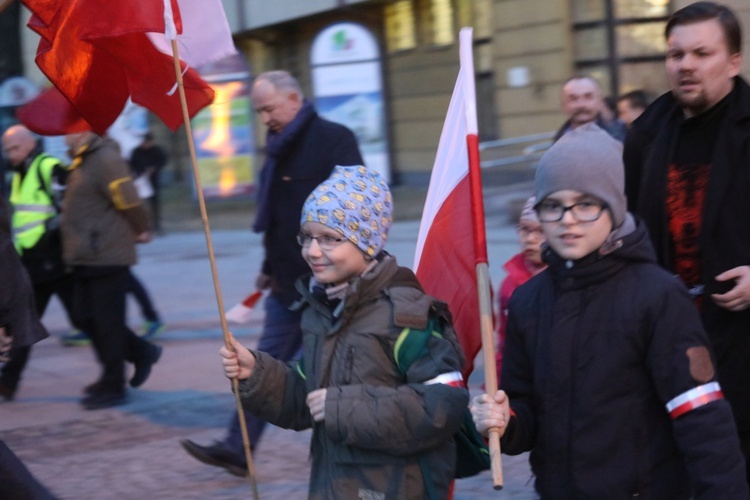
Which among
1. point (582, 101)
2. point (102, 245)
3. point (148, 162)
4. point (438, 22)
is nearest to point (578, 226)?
point (582, 101)

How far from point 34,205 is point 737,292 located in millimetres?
5758

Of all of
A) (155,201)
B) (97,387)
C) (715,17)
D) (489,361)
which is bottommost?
(155,201)

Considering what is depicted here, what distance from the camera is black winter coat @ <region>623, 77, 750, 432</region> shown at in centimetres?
322

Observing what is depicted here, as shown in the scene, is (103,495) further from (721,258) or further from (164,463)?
(721,258)

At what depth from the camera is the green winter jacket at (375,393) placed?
9.77 ft

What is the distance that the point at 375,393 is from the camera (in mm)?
3006

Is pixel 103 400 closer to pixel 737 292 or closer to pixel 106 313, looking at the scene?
pixel 106 313

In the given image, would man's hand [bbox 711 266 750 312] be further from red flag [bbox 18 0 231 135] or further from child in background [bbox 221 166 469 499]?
red flag [bbox 18 0 231 135]

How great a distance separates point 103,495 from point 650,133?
3.32 metres

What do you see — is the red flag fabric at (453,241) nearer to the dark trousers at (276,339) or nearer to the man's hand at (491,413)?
the man's hand at (491,413)

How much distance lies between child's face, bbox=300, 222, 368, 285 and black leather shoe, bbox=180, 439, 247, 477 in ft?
8.25

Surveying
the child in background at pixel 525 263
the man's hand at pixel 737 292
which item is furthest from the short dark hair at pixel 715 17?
the child in background at pixel 525 263

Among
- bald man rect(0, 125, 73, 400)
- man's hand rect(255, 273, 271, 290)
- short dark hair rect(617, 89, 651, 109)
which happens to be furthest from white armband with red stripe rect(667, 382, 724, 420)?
bald man rect(0, 125, 73, 400)

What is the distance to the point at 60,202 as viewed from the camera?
7.87 metres
